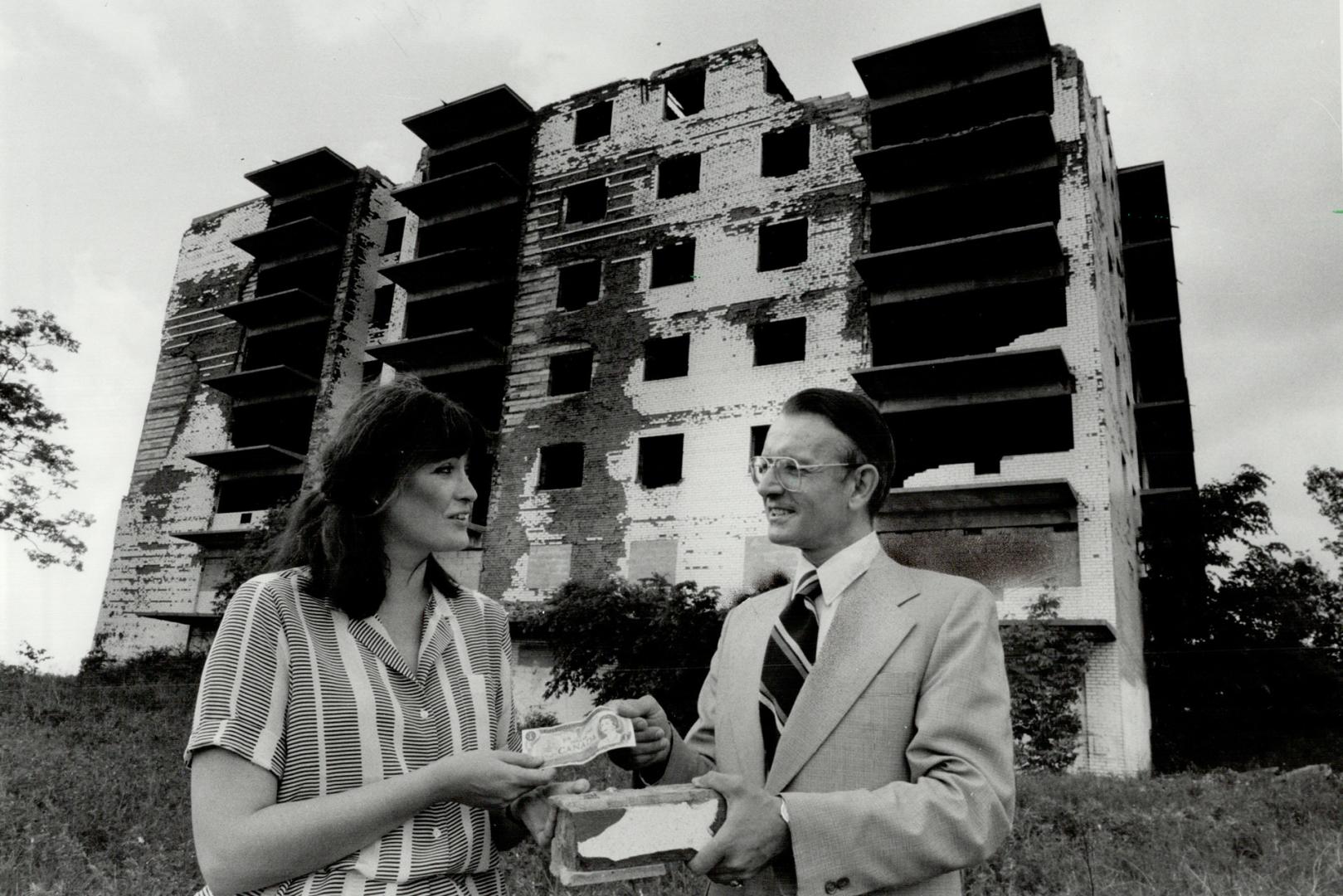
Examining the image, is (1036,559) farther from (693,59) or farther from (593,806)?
(593,806)

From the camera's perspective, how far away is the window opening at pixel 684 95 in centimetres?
2233

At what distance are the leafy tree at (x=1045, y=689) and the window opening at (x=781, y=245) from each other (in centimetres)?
893

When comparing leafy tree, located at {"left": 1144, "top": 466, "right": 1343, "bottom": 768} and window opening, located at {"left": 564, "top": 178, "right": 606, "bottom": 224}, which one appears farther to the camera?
window opening, located at {"left": 564, "top": 178, "right": 606, "bottom": 224}

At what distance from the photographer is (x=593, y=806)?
1.88 m

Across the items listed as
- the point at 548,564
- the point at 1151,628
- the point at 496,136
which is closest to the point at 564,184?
the point at 496,136

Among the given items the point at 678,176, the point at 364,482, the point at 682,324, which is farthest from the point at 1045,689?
the point at 364,482

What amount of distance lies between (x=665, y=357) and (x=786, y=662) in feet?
61.8

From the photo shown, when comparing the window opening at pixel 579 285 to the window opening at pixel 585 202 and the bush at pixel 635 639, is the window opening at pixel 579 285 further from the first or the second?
the bush at pixel 635 639

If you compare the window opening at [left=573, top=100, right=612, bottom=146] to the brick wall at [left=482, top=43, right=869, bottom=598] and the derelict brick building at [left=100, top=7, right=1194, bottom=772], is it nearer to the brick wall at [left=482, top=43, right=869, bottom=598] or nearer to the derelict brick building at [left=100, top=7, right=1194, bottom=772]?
the derelict brick building at [left=100, top=7, right=1194, bottom=772]

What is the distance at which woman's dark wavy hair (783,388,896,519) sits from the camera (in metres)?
2.47

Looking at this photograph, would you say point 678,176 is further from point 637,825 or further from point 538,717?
point 637,825

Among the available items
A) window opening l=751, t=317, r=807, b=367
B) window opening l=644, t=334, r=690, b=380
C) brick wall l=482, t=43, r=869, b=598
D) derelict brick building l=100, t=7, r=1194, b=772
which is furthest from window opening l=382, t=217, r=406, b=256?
window opening l=751, t=317, r=807, b=367

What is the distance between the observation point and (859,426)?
2.47 meters

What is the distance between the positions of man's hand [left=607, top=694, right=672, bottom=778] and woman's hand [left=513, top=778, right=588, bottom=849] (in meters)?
0.25
